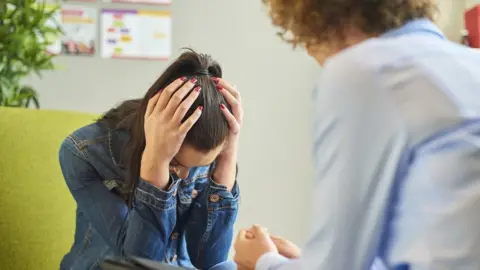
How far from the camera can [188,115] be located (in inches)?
37.5

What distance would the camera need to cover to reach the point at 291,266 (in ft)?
2.21

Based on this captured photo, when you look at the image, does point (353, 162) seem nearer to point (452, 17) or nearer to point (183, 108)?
point (183, 108)

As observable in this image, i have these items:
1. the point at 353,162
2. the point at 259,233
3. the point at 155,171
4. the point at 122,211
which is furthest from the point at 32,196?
the point at 353,162

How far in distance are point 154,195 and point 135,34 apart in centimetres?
99

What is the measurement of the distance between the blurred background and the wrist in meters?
0.93

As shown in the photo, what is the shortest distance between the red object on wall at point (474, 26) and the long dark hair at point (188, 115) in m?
0.97

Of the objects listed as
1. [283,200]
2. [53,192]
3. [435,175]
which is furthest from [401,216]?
[283,200]

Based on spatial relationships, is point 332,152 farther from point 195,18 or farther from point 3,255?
point 195,18

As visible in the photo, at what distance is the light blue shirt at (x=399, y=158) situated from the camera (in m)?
0.55

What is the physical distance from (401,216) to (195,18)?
142 centimetres

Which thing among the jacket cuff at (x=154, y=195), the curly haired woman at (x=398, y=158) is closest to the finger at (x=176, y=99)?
the jacket cuff at (x=154, y=195)

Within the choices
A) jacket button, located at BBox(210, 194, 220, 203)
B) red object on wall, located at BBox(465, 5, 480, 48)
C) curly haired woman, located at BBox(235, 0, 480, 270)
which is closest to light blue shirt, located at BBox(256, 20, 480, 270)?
curly haired woman, located at BBox(235, 0, 480, 270)

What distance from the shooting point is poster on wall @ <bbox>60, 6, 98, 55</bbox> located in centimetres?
182

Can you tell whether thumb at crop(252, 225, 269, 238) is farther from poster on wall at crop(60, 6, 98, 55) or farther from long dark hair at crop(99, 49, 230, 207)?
poster on wall at crop(60, 6, 98, 55)
